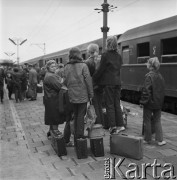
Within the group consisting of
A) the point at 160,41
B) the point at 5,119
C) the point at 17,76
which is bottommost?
the point at 5,119

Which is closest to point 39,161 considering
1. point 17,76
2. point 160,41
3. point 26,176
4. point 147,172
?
point 26,176

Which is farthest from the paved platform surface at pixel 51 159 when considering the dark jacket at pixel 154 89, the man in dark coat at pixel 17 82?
the man in dark coat at pixel 17 82

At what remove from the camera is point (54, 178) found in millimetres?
4305

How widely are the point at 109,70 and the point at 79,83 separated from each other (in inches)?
44.5

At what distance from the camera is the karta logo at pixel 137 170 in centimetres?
426

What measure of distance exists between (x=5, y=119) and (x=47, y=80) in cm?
403

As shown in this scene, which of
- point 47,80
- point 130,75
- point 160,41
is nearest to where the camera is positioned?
point 47,80

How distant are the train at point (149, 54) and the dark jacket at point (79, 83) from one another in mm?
5260

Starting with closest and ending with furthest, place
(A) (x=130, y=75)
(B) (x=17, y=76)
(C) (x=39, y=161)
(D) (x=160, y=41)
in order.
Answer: (C) (x=39, y=161) < (D) (x=160, y=41) < (A) (x=130, y=75) < (B) (x=17, y=76)

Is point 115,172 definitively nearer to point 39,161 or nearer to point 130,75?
point 39,161

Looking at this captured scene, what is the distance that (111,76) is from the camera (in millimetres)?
6180

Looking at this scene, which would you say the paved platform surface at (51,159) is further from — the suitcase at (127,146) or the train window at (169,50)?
the train window at (169,50)

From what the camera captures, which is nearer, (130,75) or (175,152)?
(175,152)

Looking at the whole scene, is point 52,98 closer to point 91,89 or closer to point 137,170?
point 91,89
